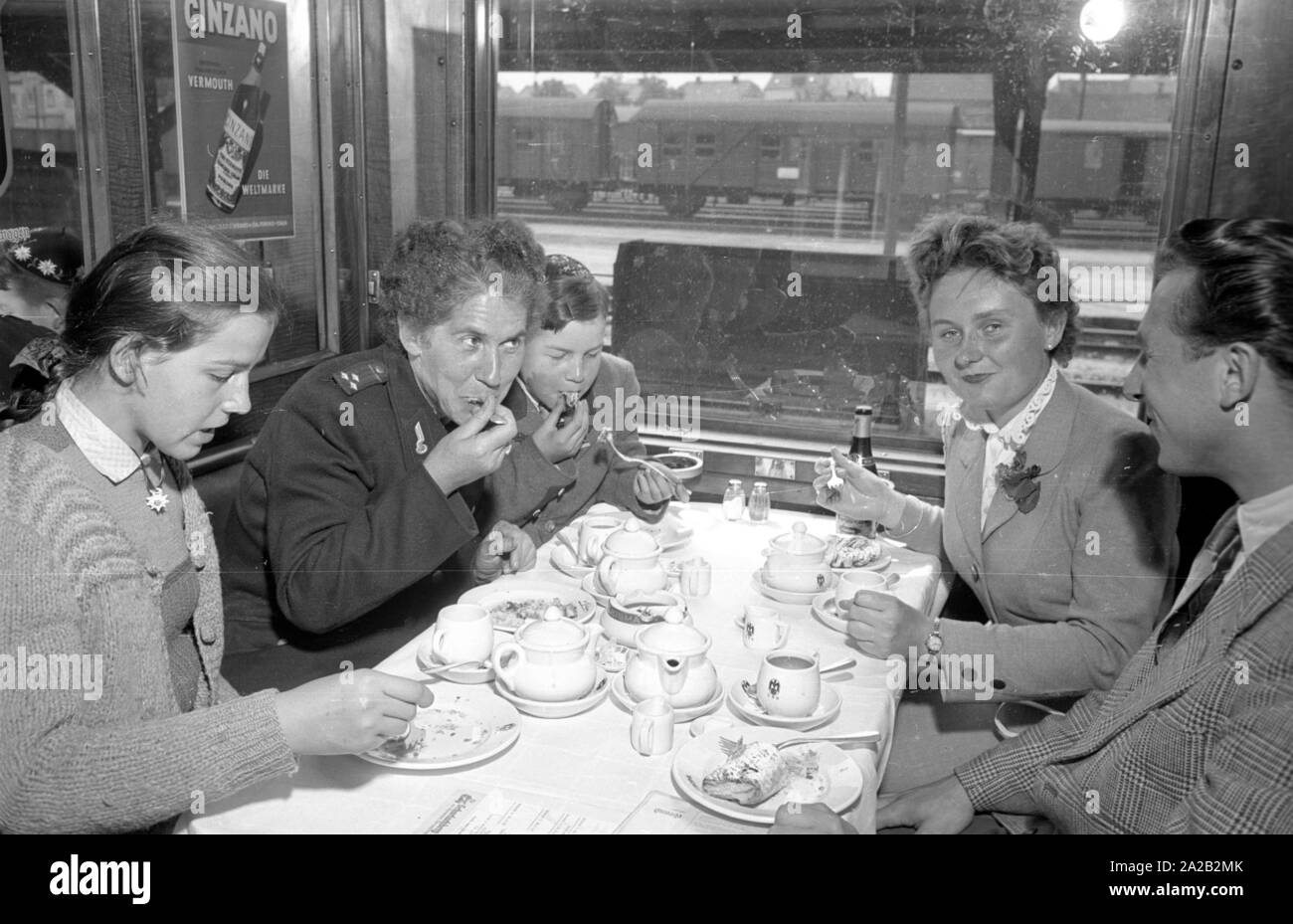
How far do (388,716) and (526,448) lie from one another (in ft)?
4.23

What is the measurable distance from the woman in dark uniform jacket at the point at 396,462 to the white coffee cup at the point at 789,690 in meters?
0.66

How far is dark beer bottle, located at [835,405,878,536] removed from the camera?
263 cm

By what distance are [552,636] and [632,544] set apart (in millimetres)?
519

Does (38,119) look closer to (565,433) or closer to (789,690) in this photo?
(565,433)

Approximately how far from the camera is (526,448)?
251cm

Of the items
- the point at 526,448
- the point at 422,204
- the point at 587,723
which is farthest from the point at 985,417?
the point at 422,204

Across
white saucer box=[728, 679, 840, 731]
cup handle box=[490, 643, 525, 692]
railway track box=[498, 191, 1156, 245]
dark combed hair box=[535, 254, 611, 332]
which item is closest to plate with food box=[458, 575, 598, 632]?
cup handle box=[490, 643, 525, 692]

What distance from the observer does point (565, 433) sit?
2.53 m

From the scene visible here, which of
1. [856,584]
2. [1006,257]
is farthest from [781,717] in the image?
[1006,257]

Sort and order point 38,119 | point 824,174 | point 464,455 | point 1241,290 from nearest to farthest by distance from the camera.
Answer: point 1241,290 → point 464,455 → point 38,119 → point 824,174

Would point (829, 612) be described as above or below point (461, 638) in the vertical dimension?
below

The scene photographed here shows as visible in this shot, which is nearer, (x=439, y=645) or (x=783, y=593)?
(x=439, y=645)

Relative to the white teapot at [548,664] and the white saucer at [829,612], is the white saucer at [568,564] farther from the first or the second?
the white teapot at [548,664]
